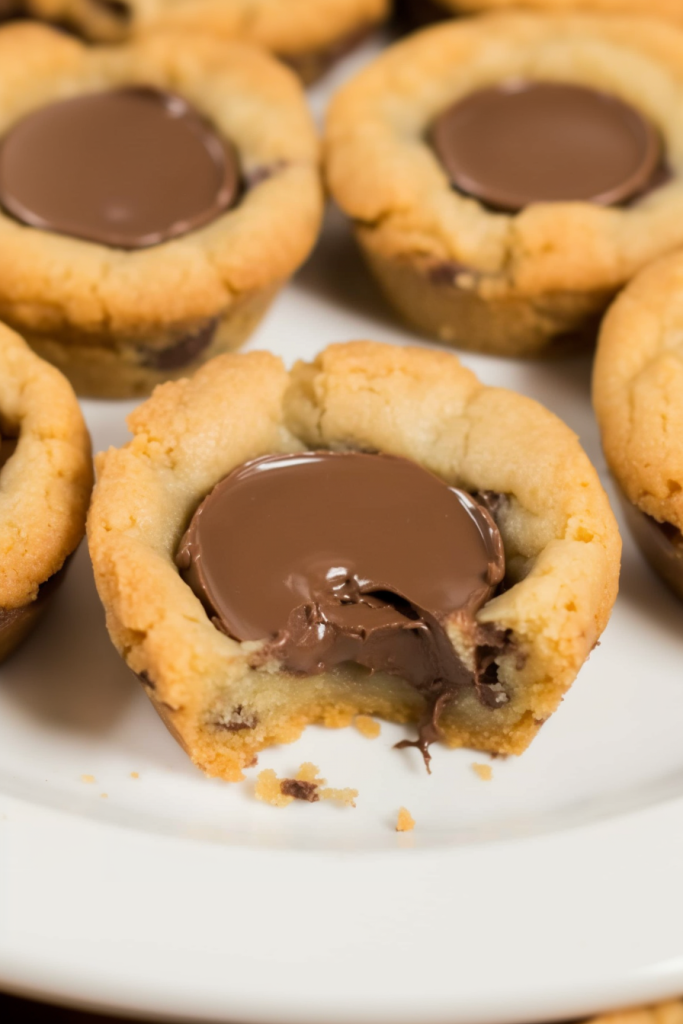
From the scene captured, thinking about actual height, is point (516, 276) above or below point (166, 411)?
above

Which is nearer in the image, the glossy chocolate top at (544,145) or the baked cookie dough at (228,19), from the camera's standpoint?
the glossy chocolate top at (544,145)

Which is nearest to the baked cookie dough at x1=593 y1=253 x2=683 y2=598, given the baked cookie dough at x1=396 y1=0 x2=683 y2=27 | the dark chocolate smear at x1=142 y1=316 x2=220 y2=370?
the dark chocolate smear at x1=142 y1=316 x2=220 y2=370

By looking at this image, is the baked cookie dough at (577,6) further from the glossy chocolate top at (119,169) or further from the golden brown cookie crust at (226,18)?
the glossy chocolate top at (119,169)

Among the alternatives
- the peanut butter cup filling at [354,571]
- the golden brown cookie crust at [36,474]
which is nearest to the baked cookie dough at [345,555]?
the peanut butter cup filling at [354,571]

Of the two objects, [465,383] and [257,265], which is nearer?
[465,383]

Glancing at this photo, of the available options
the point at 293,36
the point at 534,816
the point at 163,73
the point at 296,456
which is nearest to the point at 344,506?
the point at 296,456

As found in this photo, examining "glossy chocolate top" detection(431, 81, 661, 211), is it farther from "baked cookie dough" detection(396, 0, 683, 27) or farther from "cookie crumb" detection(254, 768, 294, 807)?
"cookie crumb" detection(254, 768, 294, 807)

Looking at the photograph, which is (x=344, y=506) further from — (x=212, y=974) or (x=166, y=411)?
(x=212, y=974)
